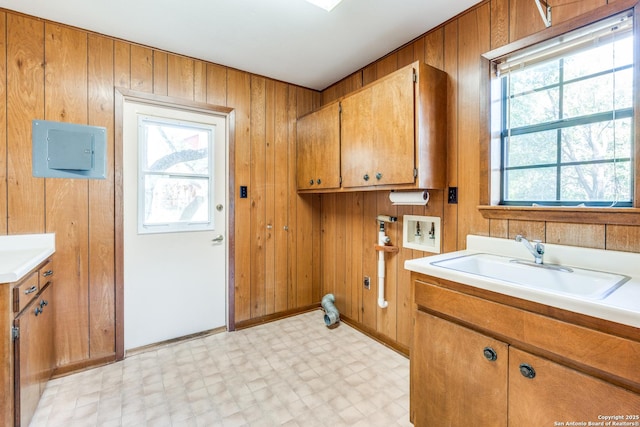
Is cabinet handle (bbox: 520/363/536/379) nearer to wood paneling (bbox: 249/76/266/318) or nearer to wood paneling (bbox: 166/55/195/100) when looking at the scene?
wood paneling (bbox: 249/76/266/318)

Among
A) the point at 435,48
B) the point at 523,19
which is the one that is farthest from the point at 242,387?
the point at 523,19

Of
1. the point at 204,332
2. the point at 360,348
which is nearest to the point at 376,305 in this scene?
the point at 360,348

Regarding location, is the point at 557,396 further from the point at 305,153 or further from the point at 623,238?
the point at 305,153

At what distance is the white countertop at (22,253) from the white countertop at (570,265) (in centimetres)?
186

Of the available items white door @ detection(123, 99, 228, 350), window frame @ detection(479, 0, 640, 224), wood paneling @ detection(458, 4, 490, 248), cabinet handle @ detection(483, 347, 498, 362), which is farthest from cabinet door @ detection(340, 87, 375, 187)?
cabinet handle @ detection(483, 347, 498, 362)

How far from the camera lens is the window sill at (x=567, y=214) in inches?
50.2

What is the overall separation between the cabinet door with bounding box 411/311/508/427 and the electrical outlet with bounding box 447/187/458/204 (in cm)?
83

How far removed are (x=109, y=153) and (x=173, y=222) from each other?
682 mm

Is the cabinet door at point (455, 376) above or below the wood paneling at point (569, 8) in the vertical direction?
below

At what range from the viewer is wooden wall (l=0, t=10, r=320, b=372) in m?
1.89

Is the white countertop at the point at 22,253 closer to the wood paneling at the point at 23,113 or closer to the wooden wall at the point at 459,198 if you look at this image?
the wood paneling at the point at 23,113

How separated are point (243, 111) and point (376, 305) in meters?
2.15

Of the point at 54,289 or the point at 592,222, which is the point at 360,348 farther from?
the point at 54,289

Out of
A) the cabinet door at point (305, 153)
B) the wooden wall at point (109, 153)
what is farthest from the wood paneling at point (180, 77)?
the cabinet door at point (305, 153)
